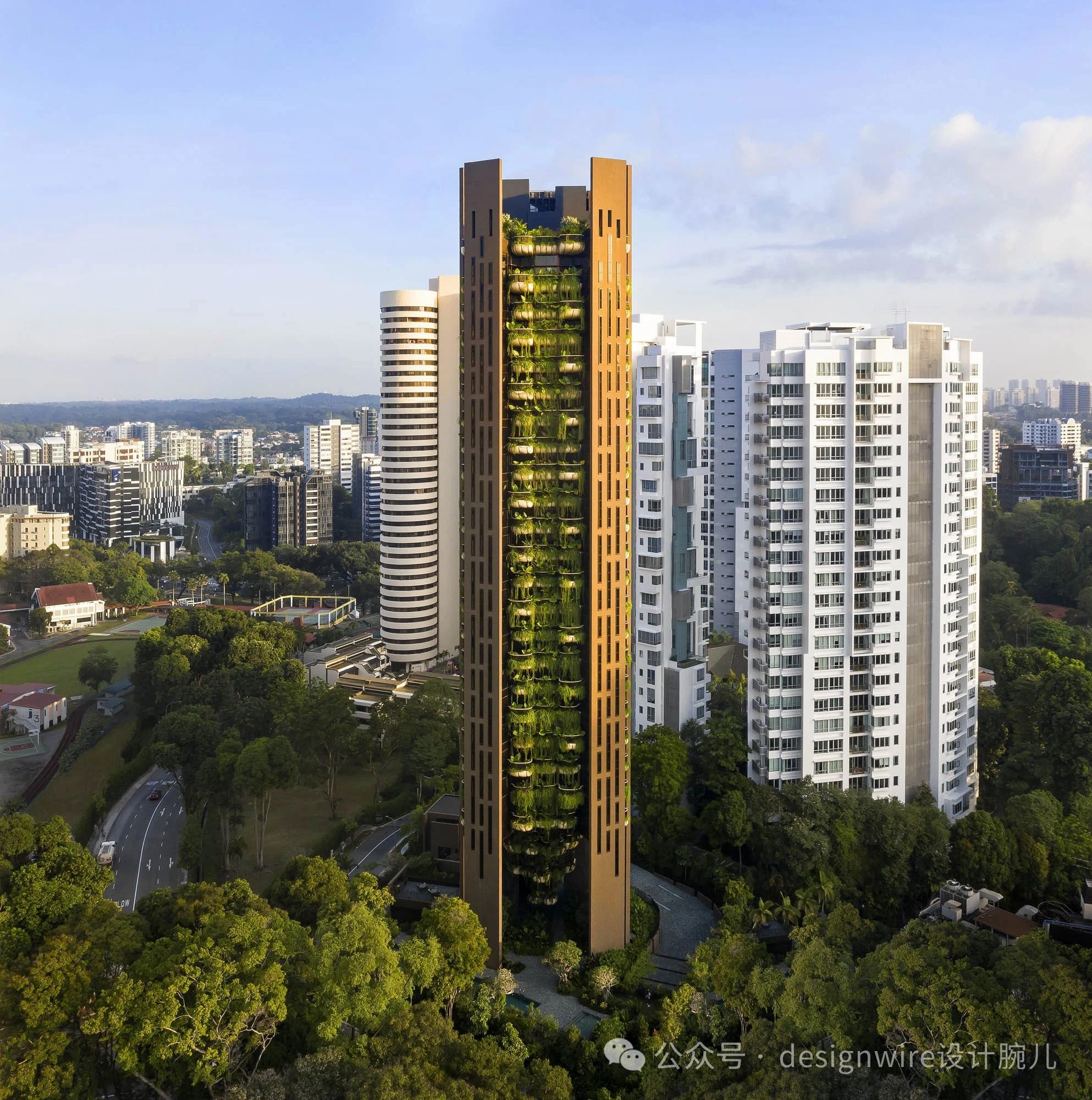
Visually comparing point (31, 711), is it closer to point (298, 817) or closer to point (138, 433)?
point (298, 817)

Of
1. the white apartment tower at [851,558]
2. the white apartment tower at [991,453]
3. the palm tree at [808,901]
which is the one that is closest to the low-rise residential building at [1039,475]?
the white apartment tower at [991,453]

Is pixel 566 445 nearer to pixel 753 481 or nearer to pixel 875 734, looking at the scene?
pixel 753 481

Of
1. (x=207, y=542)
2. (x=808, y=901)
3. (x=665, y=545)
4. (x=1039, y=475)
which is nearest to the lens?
(x=808, y=901)

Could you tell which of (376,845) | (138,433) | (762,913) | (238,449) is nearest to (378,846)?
(376,845)

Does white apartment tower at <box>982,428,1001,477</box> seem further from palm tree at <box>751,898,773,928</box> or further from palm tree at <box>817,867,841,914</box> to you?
palm tree at <box>751,898,773,928</box>

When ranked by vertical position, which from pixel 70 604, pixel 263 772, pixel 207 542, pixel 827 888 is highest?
pixel 207 542

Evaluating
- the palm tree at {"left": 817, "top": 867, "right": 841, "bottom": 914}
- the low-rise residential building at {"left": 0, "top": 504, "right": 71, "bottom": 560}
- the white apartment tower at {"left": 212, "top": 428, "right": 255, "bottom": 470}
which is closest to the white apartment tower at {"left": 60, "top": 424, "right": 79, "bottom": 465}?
the low-rise residential building at {"left": 0, "top": 504, "right": 71, "bottom": 560}
